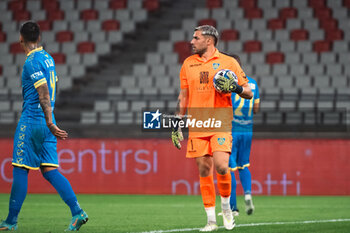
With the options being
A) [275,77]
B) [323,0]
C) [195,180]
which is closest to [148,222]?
[195,180]

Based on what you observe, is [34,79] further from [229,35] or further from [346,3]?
[346,3]

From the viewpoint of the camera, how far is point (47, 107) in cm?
576

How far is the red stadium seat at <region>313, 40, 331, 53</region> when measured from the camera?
17859mm

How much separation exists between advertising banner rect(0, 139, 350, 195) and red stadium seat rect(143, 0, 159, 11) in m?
8.44

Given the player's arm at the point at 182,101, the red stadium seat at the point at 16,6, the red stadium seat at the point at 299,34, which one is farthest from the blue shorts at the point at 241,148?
the red stadium seat at the point at 16,6

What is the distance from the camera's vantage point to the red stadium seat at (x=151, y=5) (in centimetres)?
2078

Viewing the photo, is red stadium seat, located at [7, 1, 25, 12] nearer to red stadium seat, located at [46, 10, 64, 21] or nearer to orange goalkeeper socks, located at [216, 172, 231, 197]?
red stadium seat, located at [46, 10, 64, 21]

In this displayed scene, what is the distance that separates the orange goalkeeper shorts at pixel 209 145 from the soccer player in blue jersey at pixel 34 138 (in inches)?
50.2

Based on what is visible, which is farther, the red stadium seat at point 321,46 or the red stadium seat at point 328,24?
the red stadium seat at point 328,24

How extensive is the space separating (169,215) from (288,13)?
12.2 metres

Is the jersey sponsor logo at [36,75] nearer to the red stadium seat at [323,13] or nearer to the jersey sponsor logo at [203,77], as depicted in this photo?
the jersey sponsor logo at [203,77]

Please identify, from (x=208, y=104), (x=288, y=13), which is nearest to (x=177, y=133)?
(x=208, y=104)

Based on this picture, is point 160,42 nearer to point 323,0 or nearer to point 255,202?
point 323,0

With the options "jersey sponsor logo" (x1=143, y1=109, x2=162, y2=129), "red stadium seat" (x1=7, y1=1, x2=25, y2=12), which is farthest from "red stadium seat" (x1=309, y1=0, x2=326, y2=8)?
"red stadium seat" (x1=7, y1=1, x2=25, y2=12)
